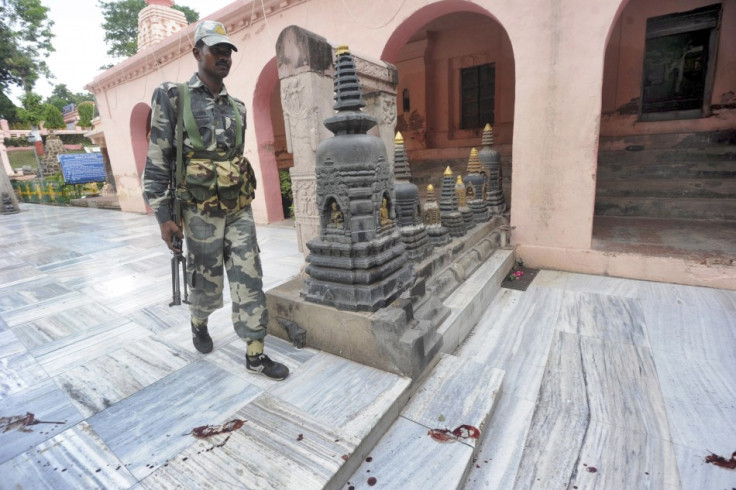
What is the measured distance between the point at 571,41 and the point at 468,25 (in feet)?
19.0

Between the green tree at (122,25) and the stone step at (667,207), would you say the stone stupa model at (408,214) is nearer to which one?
the stone step at (667,207)

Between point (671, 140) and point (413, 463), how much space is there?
26.2 feet

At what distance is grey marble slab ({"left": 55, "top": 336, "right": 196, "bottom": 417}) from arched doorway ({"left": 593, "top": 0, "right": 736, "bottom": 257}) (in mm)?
5046

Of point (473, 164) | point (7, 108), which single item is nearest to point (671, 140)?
point (473, 164)

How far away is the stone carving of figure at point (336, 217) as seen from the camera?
8.87 ft

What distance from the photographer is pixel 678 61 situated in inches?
290

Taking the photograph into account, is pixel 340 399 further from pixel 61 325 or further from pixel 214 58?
pixel 61 325

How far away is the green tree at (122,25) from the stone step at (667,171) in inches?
1080

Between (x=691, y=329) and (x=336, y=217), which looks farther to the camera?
(x=691, y=329)

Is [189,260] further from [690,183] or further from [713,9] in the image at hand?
[713,9]

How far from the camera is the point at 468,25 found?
30.1ft

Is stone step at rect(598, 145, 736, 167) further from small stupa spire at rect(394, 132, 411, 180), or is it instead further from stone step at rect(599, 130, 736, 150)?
small stupa spire at rect(394, 132, 411, 180)

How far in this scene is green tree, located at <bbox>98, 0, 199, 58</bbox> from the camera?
78.9 ft

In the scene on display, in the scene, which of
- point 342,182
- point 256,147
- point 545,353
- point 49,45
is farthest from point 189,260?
point 49,45
